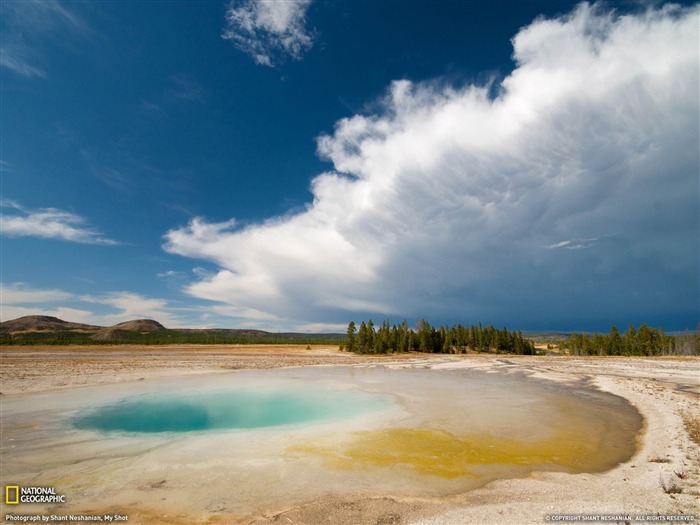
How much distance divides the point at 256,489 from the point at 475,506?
5.59 metres

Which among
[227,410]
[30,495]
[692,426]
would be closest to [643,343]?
[692,426]

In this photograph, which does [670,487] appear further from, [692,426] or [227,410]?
[227,410]

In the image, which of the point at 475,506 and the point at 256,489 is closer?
the point at 475,506

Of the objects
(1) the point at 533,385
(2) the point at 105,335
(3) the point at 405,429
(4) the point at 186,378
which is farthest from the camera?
(2) the point at 105,335

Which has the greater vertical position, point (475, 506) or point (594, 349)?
point (475, 506)

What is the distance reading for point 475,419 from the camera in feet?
53.5

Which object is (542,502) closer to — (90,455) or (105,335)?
(90,455)

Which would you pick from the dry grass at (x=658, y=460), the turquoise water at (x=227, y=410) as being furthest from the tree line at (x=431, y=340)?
the dry grass at (x=658, y=460)

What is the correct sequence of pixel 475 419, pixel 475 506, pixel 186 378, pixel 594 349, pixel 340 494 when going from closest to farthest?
pixel 475 506, pixel 340 494, pixel 475 419, pixel 186 378, pixel 594 349

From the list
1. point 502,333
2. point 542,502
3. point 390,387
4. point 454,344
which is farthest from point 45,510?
point 502,333

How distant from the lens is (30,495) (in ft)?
28.1

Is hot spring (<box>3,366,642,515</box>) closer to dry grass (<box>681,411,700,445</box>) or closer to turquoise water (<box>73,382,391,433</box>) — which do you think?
turquoise water (<box>73,382,391,433</box>)

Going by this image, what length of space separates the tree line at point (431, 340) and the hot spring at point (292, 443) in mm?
66059

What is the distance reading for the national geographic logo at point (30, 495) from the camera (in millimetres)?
8289
